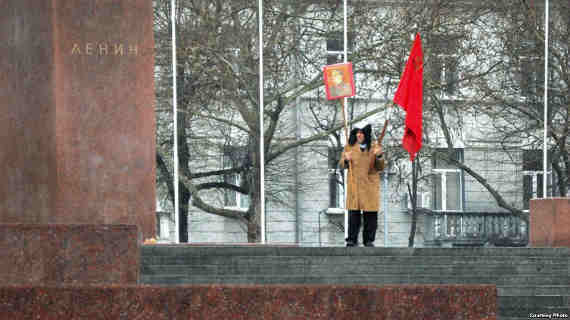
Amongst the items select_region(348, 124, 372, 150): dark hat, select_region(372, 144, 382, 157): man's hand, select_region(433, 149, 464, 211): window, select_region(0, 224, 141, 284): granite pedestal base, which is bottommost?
select_region(0, 224, 141, 284): granite pedestal base

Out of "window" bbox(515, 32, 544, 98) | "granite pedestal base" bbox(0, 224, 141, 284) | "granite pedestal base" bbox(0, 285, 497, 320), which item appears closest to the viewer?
"granite pedestal base" bbox(0, 285, 497, 320)

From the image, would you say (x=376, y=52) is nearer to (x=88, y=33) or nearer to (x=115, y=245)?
(x=88, y=33)

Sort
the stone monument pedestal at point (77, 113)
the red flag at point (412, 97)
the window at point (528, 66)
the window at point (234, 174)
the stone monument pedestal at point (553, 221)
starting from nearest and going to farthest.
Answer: the stone monument pedestal at point (77, 113)
the red flag at point (412, 97)
the stone monument pedestal at point (553, 221)
the window at point (528, 66)
the window at point (234, 174)

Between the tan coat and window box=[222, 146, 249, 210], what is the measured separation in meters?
10.7

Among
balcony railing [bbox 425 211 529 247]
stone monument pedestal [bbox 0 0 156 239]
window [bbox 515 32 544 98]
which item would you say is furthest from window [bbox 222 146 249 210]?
stone monument pedestal [bbox 0 0 156 239]

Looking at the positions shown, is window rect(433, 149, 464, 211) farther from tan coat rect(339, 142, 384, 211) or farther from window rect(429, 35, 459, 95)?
tan coat rect(339, 142, 384, 211)

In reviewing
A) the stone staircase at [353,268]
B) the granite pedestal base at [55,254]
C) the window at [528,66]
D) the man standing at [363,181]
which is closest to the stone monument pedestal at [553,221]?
the man standing at [363,181]

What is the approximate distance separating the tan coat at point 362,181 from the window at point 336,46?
960cm

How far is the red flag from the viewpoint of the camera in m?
14.7

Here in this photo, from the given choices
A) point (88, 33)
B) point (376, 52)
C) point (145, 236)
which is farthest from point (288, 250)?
point (376, 52)

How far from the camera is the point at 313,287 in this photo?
8.48 m

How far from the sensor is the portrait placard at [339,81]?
16.3 meters

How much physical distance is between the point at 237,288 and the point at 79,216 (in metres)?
6.34

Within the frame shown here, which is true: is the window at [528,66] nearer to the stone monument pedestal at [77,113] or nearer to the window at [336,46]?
the window at [336,46]
